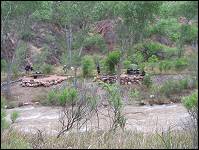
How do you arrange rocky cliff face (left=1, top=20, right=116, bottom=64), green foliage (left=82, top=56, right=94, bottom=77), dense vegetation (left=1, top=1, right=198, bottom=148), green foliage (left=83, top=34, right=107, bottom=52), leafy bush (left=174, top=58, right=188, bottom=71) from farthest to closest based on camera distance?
rocky cliff face (left=1, top=20, right=116, bottom=64), green foliage (left=83, top=34, right=107, bottom=52), green foliage (left=82, top=56, right=94, bottom=77), leafy bush (left=174, top=58, right=188, bottom=71), dense vegetation (left=1, top=1, right=198, bottom=148)

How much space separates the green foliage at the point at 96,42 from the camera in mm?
21188

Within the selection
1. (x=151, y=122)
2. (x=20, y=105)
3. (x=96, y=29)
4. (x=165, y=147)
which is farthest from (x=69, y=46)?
(x=165, y=147)

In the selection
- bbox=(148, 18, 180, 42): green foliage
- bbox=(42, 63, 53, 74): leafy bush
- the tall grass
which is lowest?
the tall grass

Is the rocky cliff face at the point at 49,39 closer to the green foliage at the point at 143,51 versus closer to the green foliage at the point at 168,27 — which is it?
the green foliage at the point at 168,27

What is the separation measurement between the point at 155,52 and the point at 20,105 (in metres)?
7.65

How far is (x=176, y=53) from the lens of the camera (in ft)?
75.2

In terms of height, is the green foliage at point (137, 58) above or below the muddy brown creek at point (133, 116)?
above

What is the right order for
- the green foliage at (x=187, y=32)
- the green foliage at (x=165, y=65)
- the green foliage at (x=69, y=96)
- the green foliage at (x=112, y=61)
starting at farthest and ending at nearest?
the green foliage at (x=165, y=65) → the green foliage at (x=112, y=61) → the green foliage at (x=187, y=32) → the green foliage at (x=69, y=96)

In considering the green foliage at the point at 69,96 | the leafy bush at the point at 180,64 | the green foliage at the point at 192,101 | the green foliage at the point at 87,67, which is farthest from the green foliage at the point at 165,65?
the green foliage at the point at 192,101

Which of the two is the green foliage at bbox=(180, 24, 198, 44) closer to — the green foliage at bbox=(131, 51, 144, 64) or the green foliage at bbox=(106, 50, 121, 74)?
the green foliage at bbox=(131, 51, 144, 64)

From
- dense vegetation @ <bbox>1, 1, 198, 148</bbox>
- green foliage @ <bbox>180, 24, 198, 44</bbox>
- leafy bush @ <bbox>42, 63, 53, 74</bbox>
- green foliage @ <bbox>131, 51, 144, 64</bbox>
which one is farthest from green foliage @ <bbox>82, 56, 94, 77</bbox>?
green foliage @ <bbox>180, 24, 198, 44</bbox>

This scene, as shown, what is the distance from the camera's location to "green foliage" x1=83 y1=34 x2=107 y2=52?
21.2 meters

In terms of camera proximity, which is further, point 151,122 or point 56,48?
point 56,48

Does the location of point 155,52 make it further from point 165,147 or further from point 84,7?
point 165,147
